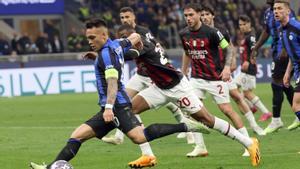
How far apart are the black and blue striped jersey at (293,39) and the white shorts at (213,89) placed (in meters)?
1.20

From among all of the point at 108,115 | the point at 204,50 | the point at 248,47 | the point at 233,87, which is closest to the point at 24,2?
the point at 248,47

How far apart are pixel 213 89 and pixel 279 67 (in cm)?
352

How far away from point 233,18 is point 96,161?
102 ft

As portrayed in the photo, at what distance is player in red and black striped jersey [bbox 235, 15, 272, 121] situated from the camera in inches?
734

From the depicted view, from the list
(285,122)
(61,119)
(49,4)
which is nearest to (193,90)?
(285,122)

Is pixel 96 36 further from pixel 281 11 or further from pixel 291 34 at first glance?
pixel 291 34

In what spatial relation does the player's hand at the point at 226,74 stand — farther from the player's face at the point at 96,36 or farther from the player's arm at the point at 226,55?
the player's face at the point at 96,36

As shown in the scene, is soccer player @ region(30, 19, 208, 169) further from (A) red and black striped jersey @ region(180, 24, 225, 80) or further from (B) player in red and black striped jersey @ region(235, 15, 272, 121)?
(B) player in red and black striped jersey @ region(235, 15, 272, 121)

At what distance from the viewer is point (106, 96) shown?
34.3ft

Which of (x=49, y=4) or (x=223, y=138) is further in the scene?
(x=49, y=4)

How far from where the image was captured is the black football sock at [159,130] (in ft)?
35.4

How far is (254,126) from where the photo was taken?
1584 cm

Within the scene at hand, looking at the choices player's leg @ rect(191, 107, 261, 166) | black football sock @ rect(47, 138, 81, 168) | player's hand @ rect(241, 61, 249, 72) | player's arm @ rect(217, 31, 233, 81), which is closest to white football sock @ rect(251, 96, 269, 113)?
player's hand @ rect(241, 61, 249, 72)

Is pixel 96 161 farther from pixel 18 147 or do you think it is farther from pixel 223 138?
pixel 223 138
